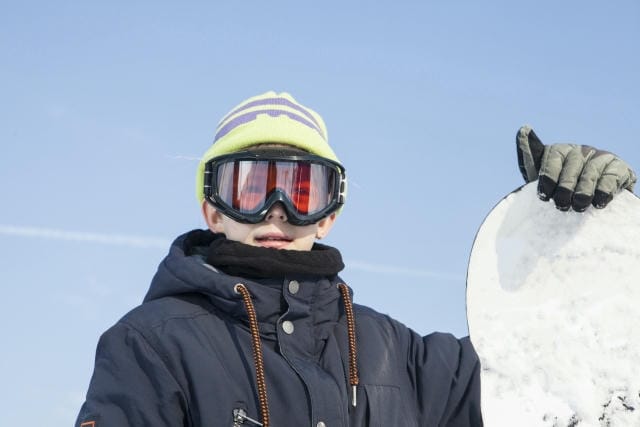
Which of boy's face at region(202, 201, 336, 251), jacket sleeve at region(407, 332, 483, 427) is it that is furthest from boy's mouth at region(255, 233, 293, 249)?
jacket sleeve at region(407, 332, 483, 427)

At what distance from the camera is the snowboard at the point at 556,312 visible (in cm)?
375

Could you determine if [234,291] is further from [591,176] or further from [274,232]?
[591,176]

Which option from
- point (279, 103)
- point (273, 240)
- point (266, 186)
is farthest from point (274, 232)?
point (279, 103)

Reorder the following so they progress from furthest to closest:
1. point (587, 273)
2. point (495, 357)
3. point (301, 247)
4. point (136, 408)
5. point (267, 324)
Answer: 1. point (587, 273)
2. point (495, 357)
3. point (301, 247)
4. point (267, 324)
5. point (136, 408)

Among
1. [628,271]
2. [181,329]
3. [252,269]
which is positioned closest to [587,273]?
[628,271]

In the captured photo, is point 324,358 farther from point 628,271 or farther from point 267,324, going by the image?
point 628,271

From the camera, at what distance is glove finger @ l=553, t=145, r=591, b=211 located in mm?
3912

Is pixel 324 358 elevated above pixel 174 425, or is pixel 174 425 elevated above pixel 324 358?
pixel 324 358

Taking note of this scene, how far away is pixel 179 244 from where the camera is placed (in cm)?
314

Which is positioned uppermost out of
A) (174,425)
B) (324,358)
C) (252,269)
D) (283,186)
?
(283,186)

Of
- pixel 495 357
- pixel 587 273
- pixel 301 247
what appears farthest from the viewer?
pixel 587 273

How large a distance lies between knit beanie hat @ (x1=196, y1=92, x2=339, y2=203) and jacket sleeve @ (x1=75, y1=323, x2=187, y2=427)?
0.78 m

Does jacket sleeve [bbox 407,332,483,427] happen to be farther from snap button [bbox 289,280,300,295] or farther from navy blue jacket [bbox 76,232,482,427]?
snap button [bbox 289,280,300,295]

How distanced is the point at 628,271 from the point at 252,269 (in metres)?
2.06
